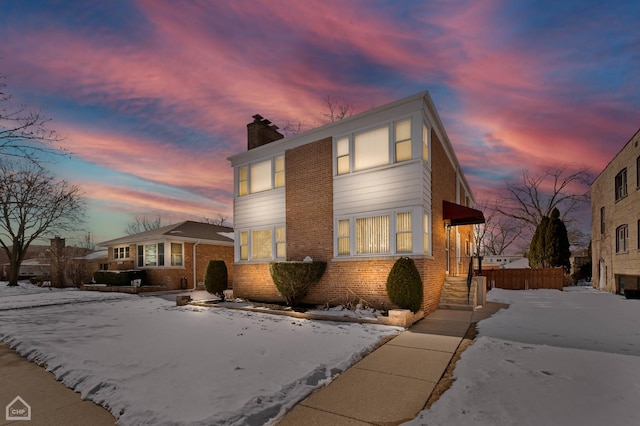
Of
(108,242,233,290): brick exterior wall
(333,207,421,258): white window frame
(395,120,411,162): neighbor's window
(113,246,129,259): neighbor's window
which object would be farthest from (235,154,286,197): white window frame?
(113,246,129,259): neighbor's window

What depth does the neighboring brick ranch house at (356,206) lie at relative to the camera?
10391 mm

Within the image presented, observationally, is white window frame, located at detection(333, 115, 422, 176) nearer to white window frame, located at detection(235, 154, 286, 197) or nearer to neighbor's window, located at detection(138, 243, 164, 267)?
white window frame, located at detection(235, 154, 286, 197)

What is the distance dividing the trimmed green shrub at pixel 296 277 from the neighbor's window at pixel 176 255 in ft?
44.0

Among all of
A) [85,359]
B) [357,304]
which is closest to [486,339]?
[357,304]

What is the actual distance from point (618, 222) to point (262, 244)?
20910mm

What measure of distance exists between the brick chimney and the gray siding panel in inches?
105

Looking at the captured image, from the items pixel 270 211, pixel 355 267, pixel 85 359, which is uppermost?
pixel 270 211

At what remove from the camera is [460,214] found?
12.6m

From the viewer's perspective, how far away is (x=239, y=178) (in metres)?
15.4

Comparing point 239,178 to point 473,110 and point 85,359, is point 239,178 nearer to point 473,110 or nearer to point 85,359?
point 85,359

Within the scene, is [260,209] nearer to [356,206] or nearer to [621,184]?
[356,206]

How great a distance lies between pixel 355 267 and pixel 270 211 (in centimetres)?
490

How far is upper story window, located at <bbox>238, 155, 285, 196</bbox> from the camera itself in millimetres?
13906

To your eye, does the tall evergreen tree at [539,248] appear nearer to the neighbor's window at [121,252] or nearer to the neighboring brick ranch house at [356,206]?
the neighboring brick ranch house at [356,206]
